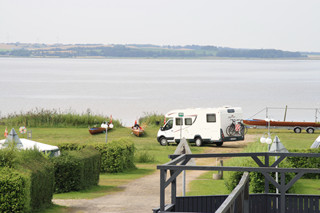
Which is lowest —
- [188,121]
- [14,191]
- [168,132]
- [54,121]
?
[54,121]

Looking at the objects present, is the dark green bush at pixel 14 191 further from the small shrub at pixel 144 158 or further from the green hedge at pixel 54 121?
the green hedge at pixel 54 121

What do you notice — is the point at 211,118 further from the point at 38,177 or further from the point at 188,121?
the point at 38,177

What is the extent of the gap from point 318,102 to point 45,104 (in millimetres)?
42863

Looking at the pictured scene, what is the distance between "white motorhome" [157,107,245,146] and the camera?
3475cm

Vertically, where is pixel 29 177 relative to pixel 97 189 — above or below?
above

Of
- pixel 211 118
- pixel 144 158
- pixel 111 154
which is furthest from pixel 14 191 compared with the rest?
pixel 211 118

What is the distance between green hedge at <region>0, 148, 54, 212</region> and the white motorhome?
1848 centimetres

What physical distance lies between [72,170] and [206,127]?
1760cm

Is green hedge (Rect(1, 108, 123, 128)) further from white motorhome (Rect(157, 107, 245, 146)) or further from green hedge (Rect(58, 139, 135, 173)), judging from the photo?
green hedge (Rect(58, 139, 135, 173))

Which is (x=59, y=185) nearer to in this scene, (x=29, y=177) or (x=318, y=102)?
(x=29, y=177)

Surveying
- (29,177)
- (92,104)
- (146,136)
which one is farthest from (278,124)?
(92,104)

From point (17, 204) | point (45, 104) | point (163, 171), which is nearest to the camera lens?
point (163, 171)

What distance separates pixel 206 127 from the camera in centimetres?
3522

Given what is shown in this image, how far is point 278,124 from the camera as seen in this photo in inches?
1655
